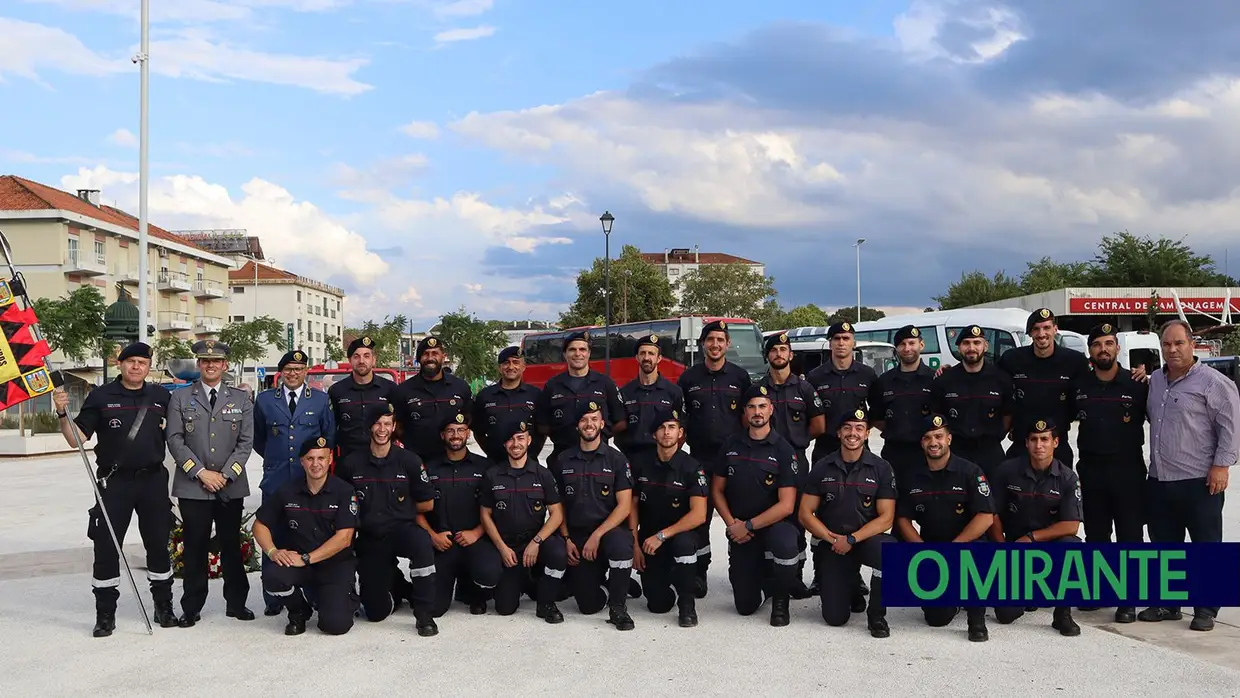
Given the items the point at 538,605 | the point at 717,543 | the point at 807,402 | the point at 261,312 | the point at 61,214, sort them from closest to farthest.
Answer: the point at 538,605 < the point at 807,402 < the point at 717,543 < the point at 61,214 < the point at 261,312

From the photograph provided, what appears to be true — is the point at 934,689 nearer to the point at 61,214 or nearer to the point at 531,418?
the point at 531,418

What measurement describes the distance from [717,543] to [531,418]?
2.54 metres

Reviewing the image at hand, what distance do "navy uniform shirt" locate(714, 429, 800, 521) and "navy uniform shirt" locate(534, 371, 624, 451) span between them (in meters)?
1.19

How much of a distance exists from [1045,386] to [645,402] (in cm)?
285

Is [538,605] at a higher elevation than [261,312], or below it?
below

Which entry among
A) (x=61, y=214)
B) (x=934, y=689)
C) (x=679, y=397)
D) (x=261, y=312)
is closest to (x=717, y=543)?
(x=679, y=397)

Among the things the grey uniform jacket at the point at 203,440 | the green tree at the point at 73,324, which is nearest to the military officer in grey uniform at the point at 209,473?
the grey uniform jacket at the point at 203,440

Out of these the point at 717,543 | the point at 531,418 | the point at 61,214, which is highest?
the point at 61,214

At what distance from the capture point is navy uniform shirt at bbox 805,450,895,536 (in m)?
6.54

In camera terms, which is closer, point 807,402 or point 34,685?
point 34,685

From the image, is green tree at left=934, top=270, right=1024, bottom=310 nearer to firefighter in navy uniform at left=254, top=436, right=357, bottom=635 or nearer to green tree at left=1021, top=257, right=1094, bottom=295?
green tree at left=1021, top=257, right=1094, bottom=295

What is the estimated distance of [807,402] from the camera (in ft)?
24.9

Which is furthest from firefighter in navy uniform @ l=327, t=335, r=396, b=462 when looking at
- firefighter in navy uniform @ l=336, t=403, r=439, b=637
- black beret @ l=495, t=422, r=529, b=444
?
black beret @ l=495, t=422, r=529, b=444

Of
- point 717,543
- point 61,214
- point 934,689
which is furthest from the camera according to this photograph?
point 61,214
